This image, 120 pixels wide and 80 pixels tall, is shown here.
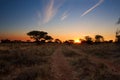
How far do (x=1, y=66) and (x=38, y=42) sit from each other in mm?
81033

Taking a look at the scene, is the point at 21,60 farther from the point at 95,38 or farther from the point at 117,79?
the point at 95,38

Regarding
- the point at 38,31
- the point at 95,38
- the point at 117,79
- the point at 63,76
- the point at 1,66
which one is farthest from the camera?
the point at 95,38

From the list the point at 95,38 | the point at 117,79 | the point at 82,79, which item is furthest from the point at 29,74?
the point at 95,38

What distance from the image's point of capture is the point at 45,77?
11.5 metres

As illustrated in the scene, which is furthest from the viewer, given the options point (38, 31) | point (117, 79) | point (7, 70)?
point (38, 31)

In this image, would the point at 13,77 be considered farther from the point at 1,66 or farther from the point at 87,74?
the point at 87,74

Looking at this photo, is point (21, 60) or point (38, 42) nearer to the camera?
point (21, 60)

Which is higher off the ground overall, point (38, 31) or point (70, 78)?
point (38, 31)

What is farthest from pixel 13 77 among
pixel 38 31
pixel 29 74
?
pixel 38 31

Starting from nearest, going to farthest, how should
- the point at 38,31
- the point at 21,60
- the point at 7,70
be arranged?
the point at 7,70, the point at 21,60, the point at 38,31

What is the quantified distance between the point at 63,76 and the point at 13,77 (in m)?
3.38

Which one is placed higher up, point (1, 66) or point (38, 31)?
point (38, 31)

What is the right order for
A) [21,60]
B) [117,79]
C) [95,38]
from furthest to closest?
1. [95,38]
2. [21,60]
3. [117,79]

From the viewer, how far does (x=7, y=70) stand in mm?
13250
